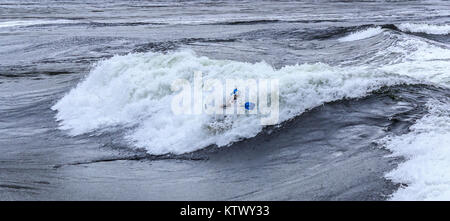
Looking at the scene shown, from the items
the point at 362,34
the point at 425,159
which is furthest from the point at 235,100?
the point at 362,34

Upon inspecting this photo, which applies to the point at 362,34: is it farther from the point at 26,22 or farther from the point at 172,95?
the point at 26,22

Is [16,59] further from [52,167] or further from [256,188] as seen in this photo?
[256,188]

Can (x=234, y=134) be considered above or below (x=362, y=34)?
above

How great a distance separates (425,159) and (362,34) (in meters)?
16.0

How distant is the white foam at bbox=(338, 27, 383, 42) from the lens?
68.9ft

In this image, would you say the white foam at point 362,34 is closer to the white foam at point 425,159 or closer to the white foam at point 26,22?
the white foam at point 425,159

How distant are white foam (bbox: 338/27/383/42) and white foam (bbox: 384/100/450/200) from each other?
508 inches

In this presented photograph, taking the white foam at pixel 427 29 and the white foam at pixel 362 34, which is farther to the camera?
the white foam at pixel 427 29

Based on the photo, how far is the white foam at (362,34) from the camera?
21016mm

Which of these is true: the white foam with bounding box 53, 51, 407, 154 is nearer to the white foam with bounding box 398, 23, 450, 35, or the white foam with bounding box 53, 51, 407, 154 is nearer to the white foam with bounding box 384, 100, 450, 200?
the white foam with bounding box 384, 100, 450, 200

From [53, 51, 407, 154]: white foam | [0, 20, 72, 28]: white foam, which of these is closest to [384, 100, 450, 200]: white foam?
[53, 51, 407, 154]: white foam

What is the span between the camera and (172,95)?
1037 centimetres

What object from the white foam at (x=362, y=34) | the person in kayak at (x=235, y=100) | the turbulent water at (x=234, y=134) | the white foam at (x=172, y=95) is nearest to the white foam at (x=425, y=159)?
the turbulent water at (x=234, y=134)

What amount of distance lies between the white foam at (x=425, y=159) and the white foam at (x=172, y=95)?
1.85 metres
